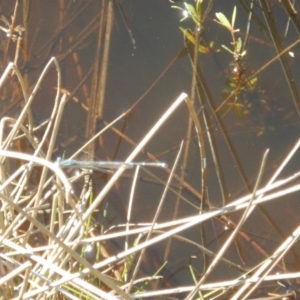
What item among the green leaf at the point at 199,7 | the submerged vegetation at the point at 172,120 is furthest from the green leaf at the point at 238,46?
the green leaf at the point at 199,7

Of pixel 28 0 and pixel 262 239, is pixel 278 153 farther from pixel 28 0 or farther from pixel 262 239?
pixel 28 0

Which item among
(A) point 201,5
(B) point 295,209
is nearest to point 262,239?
(B) point 295,209

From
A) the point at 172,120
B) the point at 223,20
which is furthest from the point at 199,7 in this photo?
the point at 172,120

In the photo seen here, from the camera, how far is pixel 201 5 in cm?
169

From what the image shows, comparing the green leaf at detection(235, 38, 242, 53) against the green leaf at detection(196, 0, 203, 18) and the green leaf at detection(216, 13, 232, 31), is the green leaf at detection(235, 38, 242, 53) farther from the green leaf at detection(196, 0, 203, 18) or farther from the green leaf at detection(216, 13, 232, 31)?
the green leaf at detection(196, 0, 203, 18)

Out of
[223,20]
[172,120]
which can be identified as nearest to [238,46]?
[223,20]

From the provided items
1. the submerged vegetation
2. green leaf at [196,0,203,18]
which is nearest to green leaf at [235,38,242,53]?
the submerged vegetation

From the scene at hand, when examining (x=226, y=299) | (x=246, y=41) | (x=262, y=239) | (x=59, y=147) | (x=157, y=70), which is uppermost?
(x=246, y=41)

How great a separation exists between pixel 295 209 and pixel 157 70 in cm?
64

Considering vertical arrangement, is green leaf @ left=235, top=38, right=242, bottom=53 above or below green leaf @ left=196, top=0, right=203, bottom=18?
below

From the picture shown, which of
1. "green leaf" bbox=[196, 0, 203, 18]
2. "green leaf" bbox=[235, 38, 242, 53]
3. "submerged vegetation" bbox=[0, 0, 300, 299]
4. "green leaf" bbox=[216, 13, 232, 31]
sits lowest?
"submerged vegetation" bbox=[0, 0, 300, 299]

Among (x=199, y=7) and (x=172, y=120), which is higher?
(x=199, y=7)

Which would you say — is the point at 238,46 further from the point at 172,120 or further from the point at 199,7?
the point at 172,120

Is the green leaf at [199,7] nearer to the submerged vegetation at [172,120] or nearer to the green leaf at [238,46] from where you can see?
the submerged vegetation at [172,120]
